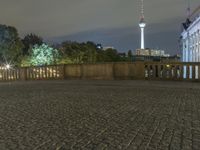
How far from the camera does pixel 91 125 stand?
536cm

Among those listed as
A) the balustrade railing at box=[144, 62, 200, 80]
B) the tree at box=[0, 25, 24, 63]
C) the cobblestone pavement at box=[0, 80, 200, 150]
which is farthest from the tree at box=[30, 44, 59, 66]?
the cobblestone pavement at box=[0, 80, 200, 150]

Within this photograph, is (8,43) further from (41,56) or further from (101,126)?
(101,126)

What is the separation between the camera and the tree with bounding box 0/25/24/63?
38562 mm

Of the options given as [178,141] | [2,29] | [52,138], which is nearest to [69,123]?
[52,138]

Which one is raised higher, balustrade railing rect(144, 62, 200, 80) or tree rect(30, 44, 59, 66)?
tree rect(30, 44, 59, 66)

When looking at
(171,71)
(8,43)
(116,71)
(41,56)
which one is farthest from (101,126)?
(8,43)

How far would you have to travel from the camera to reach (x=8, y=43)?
38.8 meters

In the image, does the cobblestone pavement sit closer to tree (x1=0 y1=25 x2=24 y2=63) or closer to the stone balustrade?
the stone balustrade

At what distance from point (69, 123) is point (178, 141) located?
6.50 ft

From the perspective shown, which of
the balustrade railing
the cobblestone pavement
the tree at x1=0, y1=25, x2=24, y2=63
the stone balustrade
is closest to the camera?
the cobblestone pavement

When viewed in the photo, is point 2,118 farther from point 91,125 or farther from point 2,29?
point 2,29

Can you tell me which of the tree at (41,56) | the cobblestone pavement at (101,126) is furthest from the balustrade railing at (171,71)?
the tree at (41,56)

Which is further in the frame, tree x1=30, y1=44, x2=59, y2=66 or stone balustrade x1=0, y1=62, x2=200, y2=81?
tree x1=30, y1=44, x2=59, y2=66

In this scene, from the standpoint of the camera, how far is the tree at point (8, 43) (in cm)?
3856
